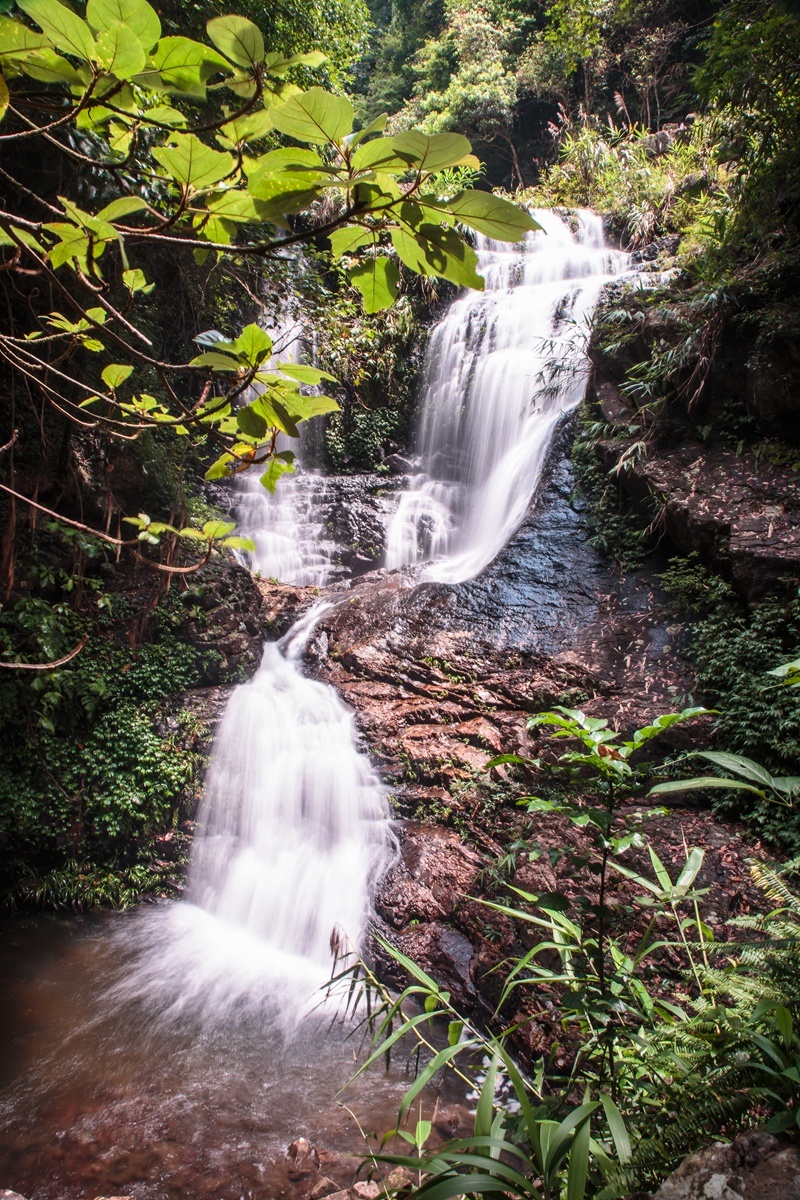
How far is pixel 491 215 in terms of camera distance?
756 millimetres

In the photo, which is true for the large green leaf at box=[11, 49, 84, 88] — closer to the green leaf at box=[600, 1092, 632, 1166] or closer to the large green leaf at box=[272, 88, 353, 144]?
the large green leaf at box=[272, 88, 353, 144]

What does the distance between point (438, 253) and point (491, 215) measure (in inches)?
3.6

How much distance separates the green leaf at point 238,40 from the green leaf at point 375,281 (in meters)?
0.29

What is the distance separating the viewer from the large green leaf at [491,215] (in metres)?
0.75

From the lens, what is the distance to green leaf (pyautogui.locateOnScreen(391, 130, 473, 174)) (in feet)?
2.33

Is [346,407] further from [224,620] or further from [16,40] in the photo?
[16,40]

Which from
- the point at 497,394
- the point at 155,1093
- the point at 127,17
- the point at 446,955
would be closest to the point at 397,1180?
the point at 155,1093

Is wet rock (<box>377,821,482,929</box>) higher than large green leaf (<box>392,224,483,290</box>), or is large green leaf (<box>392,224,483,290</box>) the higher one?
large green leaf (<box>392,224,483,290</box>)

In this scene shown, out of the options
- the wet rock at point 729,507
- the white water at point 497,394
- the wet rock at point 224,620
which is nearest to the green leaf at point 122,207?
the wet rock at point 729,507

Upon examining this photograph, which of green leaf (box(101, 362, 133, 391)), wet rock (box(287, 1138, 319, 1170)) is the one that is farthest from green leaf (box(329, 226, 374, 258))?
wet rock (box(287, 1138, 319, 1170))

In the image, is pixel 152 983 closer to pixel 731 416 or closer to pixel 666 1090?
pixel 666 1090

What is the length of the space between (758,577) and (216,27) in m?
4.89

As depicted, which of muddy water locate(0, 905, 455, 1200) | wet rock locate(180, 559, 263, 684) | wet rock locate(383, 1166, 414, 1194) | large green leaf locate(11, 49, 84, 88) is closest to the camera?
large green leaf locate(11, 49, 84, 88)

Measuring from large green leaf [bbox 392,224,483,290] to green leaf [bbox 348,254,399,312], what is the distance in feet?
0.27
